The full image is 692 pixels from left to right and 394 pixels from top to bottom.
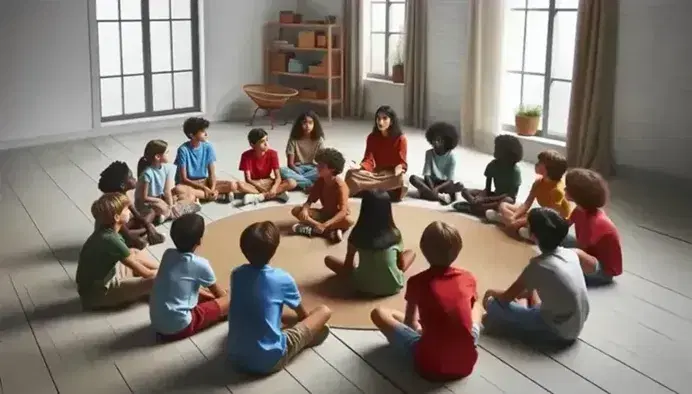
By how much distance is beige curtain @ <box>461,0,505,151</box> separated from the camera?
7691 mm

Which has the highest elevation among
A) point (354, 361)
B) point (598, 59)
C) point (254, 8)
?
point (254, 8)

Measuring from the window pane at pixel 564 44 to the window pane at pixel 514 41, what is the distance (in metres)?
0.47

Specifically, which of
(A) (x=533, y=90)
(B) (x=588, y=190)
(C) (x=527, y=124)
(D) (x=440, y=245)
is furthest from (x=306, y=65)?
(D) (x=440, y=245)

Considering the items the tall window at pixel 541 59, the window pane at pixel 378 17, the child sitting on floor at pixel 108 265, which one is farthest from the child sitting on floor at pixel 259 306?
the window pane at pixel 378 17

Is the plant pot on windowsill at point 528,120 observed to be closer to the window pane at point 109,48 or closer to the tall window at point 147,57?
the tall window at point 147,57

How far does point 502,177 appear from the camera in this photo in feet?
18.4

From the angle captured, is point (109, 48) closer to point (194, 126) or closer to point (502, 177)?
point (194, 126)

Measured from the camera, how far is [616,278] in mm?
4445

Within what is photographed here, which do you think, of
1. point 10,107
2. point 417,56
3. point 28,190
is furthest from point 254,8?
point 28,190

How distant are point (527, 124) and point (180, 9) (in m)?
4.42

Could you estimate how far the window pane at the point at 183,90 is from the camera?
30.8ft

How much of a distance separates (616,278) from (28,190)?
15.2 ft

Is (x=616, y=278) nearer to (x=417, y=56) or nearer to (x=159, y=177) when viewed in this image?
(x=159, y=177)

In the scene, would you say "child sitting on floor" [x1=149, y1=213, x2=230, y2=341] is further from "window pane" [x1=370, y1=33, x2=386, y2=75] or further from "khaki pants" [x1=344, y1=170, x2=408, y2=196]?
"window pane" [x1=370, y1=33, x2=386, y2=75]
